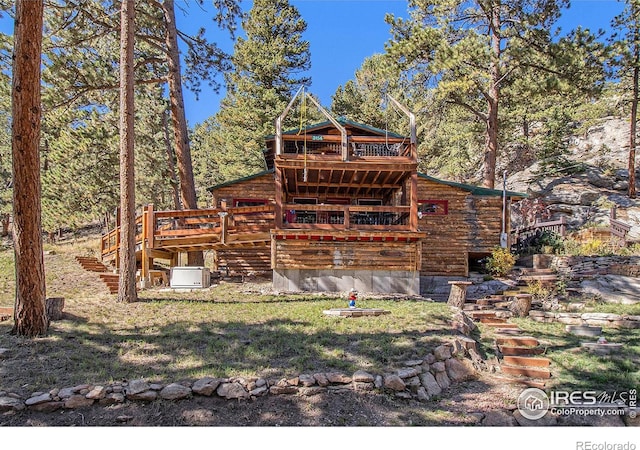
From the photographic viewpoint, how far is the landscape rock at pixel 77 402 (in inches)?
187

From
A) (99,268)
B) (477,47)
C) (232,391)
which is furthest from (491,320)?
(99,268)

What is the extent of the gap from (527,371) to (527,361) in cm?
40

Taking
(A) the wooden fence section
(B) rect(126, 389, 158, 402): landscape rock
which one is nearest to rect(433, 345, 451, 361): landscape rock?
(B) rect(126, 389, 158, 402): landscape rock

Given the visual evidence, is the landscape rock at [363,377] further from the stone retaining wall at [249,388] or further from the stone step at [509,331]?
the stone step at [509,331]

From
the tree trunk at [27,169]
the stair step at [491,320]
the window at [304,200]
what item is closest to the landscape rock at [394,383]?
the stair step at [491,320]

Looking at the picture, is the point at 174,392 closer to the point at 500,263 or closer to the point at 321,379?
the point at 321,379

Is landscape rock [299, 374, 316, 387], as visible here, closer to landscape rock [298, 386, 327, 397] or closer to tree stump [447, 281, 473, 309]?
landscape rock [298, 386, 327, 397]

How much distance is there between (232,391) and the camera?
5160 mm

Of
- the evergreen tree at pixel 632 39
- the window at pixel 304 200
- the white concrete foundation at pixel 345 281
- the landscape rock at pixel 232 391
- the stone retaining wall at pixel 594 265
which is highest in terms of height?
the evergreen tree at pixel 632 39

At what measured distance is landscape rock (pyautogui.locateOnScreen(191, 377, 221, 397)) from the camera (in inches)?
200

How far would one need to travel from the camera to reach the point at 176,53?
14.4 m

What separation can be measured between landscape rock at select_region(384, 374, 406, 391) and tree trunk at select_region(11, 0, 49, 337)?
240 inches
